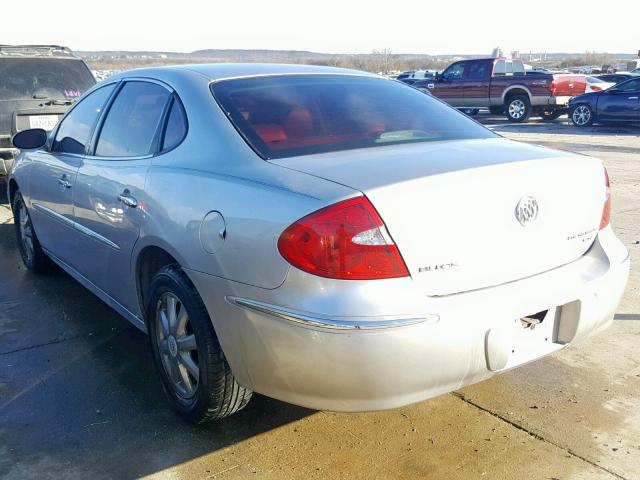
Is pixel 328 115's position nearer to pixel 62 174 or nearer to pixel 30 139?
pixel 62 174

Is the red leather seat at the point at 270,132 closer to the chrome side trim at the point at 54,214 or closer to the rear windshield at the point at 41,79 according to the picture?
the chrome side trim at the point at 54,214

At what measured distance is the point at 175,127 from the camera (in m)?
3.38

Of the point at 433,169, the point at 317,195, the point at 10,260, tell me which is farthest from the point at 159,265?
the point at 10,260

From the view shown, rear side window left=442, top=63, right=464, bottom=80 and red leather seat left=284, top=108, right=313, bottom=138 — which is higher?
red leather seat left=284, top=108, right=313, bottom=138

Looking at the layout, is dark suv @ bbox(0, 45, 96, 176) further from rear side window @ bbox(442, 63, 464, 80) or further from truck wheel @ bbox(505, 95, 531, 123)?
rear side window @ bbox(442, 63, 464, 80)

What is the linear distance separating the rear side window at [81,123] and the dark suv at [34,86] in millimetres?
3849

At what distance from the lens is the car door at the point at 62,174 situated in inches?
169

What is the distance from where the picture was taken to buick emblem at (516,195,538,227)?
2688mm

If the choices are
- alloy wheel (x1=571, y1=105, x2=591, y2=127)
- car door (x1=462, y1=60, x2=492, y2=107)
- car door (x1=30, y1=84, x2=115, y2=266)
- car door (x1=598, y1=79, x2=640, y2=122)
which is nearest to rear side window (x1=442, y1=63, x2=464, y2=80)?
car door (x1=462, y1=60, x2=492, y2=107)

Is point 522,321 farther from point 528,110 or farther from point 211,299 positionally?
point 528,110

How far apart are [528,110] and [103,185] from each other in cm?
1831

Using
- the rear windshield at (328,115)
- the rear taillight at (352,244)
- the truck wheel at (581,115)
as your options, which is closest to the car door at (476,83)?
the truck wheel at (581,115)

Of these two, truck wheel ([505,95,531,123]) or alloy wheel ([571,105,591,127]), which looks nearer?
alloy wheel ([571,105,591,127])

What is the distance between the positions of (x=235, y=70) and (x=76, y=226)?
142 cm
